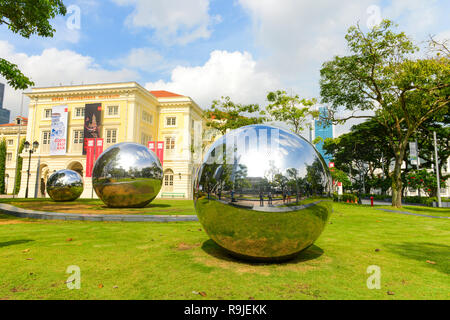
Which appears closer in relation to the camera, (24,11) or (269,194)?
(269,194)

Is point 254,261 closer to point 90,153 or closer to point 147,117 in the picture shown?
point 90,153

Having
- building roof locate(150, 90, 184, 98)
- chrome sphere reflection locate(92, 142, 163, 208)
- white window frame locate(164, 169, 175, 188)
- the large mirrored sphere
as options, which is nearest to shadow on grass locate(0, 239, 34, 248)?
chrome sphere reflection locate(92, 142, 163, 208)

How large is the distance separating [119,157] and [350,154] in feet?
162

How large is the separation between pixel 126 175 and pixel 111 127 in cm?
3568

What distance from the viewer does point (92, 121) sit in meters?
44.2

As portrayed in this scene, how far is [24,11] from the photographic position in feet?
41.5

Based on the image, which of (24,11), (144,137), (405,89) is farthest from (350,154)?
(24,11)

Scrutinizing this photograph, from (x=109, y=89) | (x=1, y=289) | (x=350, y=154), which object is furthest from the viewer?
(x=350, y=154)

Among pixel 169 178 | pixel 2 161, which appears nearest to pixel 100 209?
pixel 169 178

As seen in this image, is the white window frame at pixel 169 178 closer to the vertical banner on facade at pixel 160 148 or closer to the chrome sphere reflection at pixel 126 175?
the vertical banner on facade at pixel 160 148

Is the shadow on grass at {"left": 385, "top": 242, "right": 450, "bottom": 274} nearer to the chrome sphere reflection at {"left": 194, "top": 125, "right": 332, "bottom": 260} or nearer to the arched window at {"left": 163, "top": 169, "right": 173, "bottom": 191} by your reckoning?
the chrome sphere reflection at {"left": 194, "top": 125, "right": 332, "bottom": 260}

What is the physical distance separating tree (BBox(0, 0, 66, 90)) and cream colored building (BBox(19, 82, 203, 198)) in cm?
3031

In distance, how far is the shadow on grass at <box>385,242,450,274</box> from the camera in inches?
199
